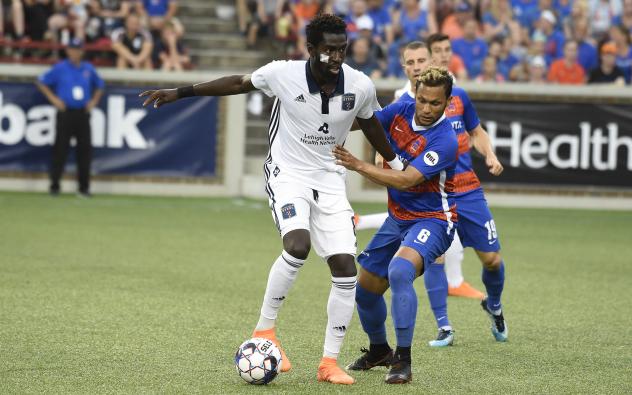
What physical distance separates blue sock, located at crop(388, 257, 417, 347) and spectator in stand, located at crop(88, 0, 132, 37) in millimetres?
13917

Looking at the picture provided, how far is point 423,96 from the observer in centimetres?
704

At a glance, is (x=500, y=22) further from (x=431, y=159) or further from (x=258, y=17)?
(x=431, y=159)

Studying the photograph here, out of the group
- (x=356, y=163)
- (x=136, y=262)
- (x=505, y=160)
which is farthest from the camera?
(x=505, y=160)

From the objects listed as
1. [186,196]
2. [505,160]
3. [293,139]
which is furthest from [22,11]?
[293,139]

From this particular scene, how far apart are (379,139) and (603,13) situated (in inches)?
660

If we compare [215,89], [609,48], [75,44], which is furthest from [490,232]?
[609,48]

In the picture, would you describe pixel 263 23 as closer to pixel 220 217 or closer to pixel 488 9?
pixel 488 9

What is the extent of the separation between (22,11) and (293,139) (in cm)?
1352

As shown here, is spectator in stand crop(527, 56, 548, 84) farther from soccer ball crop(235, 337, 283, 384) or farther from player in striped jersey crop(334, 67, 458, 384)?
soccer ball crop(235, 337, 283, 384)

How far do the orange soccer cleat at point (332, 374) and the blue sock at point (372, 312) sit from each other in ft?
1.62

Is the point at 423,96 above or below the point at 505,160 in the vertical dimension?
above

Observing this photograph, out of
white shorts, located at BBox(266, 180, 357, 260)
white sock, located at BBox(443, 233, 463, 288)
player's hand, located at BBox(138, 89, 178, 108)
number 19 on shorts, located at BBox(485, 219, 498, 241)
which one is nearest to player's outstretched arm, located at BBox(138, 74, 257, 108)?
player's hand, located at BBox(138, 89, 178, 108)

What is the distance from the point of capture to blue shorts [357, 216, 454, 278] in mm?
7027

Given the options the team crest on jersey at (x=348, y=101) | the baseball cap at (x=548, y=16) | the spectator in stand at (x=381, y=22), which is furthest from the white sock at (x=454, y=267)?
the baseball cap at (x=548, y=16)
